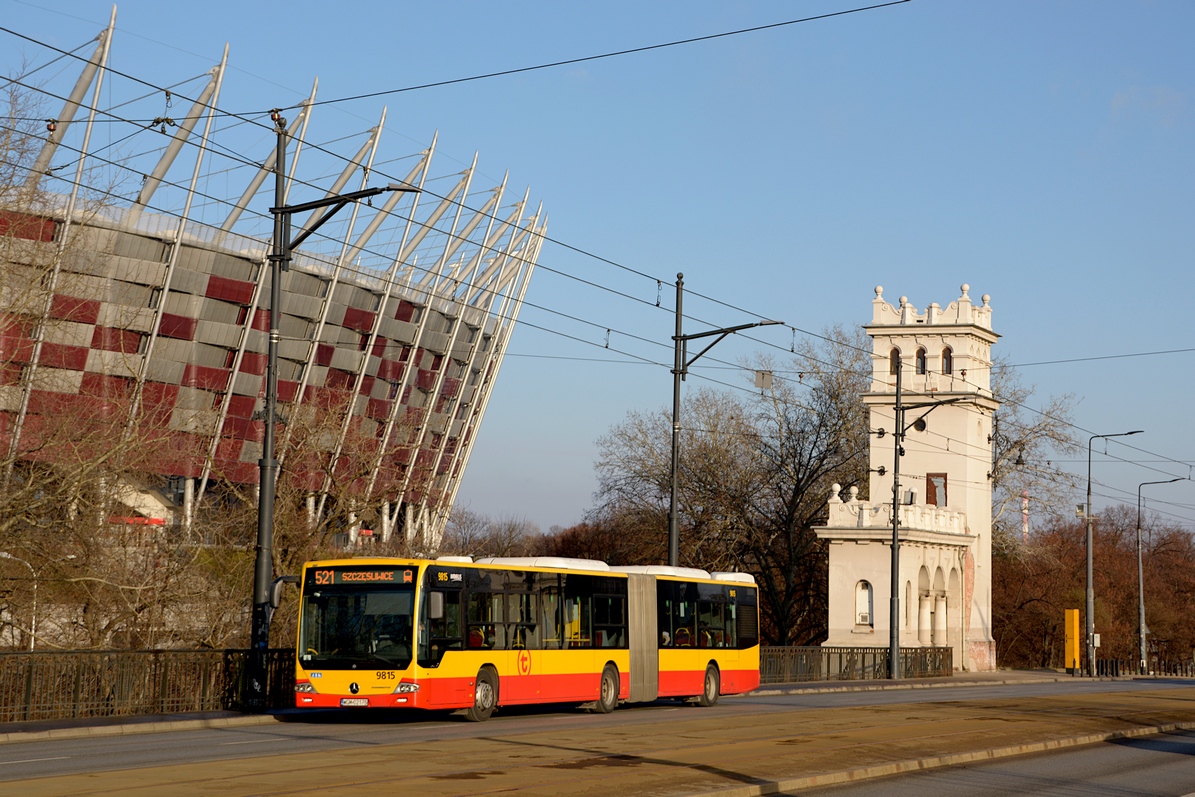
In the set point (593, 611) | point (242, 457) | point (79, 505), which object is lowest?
point (593, 611)

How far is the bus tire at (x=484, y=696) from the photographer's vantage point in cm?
2505

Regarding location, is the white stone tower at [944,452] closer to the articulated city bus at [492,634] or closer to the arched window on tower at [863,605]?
the arched window on tower at [863,605]

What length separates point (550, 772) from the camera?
50.9 feet

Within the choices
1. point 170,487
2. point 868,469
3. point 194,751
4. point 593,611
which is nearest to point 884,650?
point 868,469

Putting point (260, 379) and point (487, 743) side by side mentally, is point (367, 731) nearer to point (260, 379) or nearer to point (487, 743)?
point (487, 743)

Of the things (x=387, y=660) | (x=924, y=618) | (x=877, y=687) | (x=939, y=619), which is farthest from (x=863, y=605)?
(x=387, y=660)

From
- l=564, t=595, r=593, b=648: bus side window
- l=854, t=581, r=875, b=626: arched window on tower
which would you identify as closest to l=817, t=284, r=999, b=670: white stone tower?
l=854, t=581, r=875, b=626: arched window on tower

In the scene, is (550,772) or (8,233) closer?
(550,772)

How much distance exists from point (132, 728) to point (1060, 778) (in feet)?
43.7

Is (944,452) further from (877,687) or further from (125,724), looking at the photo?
(125,724)

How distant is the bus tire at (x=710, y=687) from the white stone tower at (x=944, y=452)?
30.8 m

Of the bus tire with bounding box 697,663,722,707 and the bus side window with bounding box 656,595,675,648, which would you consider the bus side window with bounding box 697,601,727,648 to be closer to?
the bus tire with bounding box 697,663,722,707

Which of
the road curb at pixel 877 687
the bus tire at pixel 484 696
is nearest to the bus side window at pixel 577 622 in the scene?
the bus tire at pixel 484 696

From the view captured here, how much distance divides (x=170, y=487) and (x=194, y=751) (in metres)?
51.1
